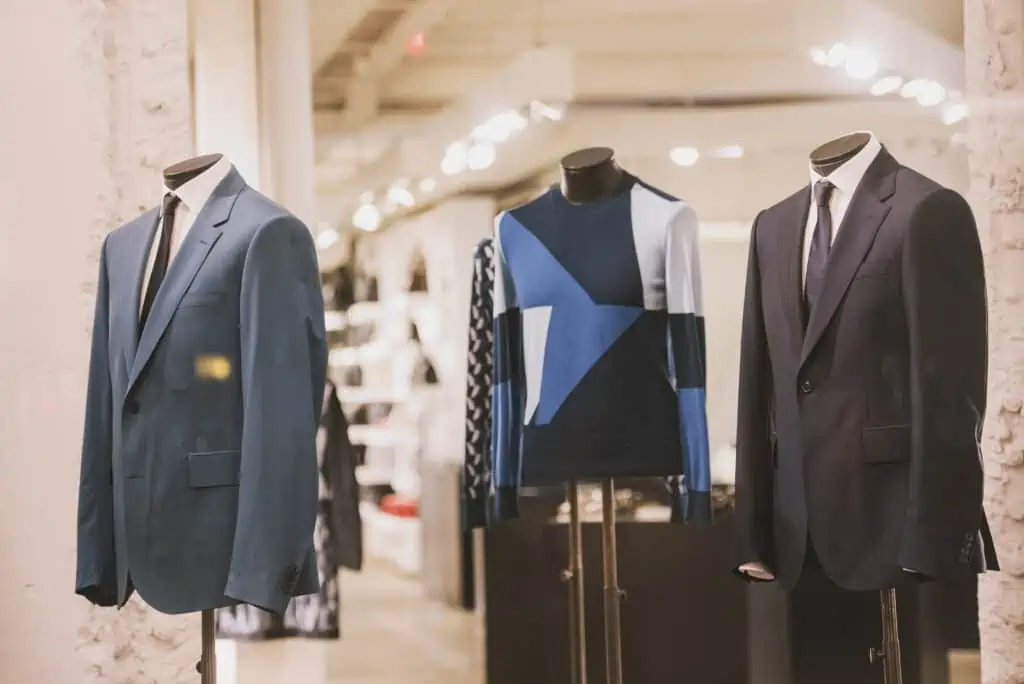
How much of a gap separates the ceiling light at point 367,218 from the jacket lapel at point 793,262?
5.12 meters

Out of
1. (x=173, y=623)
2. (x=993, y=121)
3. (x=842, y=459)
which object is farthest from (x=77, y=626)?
(x=993, y=121)

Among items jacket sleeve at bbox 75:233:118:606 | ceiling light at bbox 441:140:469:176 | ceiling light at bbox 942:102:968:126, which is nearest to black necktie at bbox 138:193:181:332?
jacket sleeve at bbox 75:233:118:606

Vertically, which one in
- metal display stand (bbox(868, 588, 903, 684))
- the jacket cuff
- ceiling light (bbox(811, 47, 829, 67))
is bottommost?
metal display stand (bbox(868, 588, 903, 684))

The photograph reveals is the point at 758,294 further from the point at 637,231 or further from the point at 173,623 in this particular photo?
the point at 173,623

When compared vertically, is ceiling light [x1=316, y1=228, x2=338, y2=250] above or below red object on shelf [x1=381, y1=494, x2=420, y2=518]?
above

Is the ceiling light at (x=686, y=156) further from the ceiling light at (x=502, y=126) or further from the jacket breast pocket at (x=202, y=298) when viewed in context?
the jacket breast pocket at (x=202, y=298)

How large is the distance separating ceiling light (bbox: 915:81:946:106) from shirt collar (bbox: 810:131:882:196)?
67.7 inches

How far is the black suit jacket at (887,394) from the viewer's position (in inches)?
79.6

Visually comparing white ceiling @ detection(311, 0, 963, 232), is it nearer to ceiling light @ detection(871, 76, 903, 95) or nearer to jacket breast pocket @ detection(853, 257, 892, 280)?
ceiling light @ detection(871, 76, 903, 95)

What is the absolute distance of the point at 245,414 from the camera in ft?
6.61

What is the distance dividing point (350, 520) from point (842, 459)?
2515 mm

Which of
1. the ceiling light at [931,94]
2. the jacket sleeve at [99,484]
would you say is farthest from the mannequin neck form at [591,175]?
the ceiling light at [931,94]

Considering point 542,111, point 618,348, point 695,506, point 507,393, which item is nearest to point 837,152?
point 618,348

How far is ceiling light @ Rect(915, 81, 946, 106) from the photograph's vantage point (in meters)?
3.77
